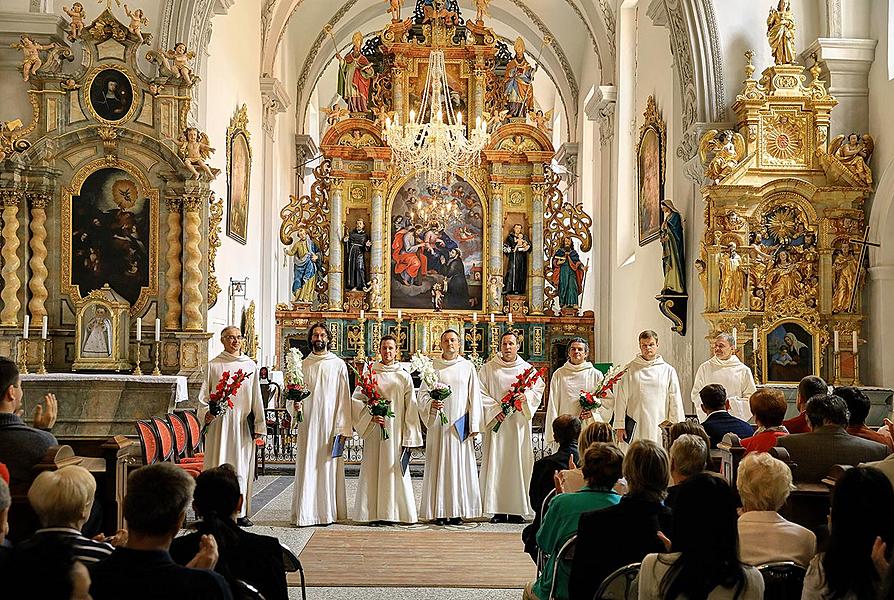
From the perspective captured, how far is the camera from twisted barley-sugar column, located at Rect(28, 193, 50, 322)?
41.4 feet

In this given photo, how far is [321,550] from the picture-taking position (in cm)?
878

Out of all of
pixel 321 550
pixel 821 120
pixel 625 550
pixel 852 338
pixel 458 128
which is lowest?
pixel 321 550

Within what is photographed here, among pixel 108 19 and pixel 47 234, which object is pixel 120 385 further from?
pixel 108 19

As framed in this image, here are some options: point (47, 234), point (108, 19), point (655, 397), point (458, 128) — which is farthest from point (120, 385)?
point (458, 128)

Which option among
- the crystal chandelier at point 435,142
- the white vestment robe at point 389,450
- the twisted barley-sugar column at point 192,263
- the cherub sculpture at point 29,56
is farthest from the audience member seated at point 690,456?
the crystal chandelier at point 435,142

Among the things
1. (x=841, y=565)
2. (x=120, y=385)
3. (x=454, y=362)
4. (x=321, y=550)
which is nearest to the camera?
(x=841, y=565)

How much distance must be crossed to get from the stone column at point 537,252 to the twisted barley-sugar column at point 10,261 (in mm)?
11599

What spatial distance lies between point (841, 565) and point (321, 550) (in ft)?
18.9

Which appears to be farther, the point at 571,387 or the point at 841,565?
the point at 571,387

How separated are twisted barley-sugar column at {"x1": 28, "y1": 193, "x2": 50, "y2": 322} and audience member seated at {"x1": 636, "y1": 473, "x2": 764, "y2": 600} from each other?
10.5m

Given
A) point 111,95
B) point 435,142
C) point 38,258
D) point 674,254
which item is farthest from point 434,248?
point 38,258

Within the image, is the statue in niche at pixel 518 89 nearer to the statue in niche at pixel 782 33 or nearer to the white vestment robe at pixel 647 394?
the statue in niche at pixel 782 33

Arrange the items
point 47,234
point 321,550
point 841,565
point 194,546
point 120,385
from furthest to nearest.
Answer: point 47,234, point 120,385, point 321,550, point 194,546, point 841,565

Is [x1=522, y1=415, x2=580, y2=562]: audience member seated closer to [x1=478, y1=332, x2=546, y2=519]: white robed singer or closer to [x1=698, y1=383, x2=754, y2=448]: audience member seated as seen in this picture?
[x1=698, y1=383, x2=754, y2=448]: audience member seated
